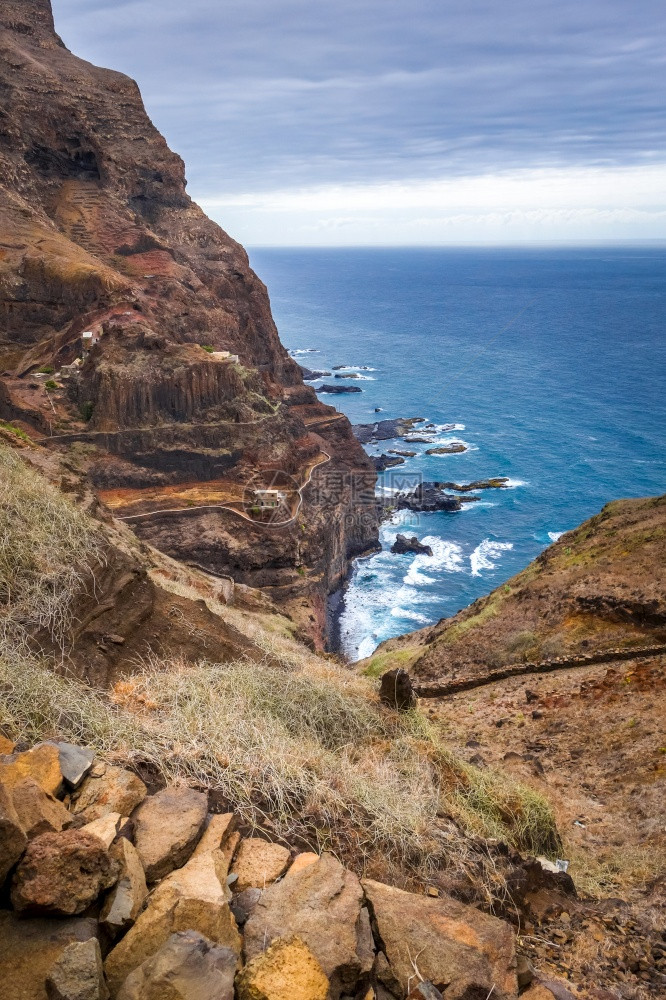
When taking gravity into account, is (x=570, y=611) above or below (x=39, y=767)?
below

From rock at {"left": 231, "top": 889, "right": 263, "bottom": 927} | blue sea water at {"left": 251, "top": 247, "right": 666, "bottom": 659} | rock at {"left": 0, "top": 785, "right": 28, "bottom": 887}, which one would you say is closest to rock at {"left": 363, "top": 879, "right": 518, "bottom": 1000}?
rock at {"left": 231, "top": 889, "right": 263, "bottom": 927}

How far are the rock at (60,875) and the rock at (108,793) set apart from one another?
2.83ft

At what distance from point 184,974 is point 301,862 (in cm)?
169

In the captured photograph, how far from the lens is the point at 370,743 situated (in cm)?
887

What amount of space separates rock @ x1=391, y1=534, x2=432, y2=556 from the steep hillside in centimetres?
2946

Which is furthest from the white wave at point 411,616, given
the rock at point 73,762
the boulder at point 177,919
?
the boulder at point 177,919

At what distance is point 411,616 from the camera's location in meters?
44.5

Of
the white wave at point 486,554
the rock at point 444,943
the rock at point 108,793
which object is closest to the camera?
the rock at point 444,943

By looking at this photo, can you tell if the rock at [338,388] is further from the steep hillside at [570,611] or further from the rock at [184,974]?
the rock at [184,974]

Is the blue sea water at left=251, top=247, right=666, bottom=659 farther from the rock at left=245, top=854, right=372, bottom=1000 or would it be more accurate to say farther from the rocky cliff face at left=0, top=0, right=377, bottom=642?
the rock at left=245, top=854, right=372, bottom=1000

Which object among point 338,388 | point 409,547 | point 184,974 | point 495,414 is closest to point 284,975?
point 184,974

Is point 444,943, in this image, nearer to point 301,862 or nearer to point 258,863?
point 301,862

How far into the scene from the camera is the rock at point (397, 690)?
33.1 ft

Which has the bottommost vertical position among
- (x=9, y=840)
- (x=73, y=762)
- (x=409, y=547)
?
(x=409, y=547)
